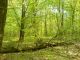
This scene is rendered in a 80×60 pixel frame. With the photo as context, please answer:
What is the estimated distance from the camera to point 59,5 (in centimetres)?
1964

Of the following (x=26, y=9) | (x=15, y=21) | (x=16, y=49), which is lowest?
(x=16, y=49)

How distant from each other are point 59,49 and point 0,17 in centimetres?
468

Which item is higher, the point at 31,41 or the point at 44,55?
the point at 31,41

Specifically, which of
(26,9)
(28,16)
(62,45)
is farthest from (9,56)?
(26,9)

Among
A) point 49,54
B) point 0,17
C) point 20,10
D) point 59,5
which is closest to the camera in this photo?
point 0,17

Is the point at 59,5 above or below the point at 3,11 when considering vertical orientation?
above

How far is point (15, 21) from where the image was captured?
1282 centimetres

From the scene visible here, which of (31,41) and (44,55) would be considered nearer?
(44,55)

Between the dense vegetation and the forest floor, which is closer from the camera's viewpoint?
the dense vegetation

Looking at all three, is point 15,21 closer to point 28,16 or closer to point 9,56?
point 28,16

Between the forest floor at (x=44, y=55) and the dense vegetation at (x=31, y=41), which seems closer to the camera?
the dense vegetation at (x=31, y=41)

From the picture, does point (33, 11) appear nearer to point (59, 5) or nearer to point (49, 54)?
point (49, 54)

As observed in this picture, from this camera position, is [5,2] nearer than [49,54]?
Yes

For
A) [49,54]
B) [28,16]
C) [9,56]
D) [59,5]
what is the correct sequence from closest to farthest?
[9,56]
[49,54]
[28,16]
[59,5]
